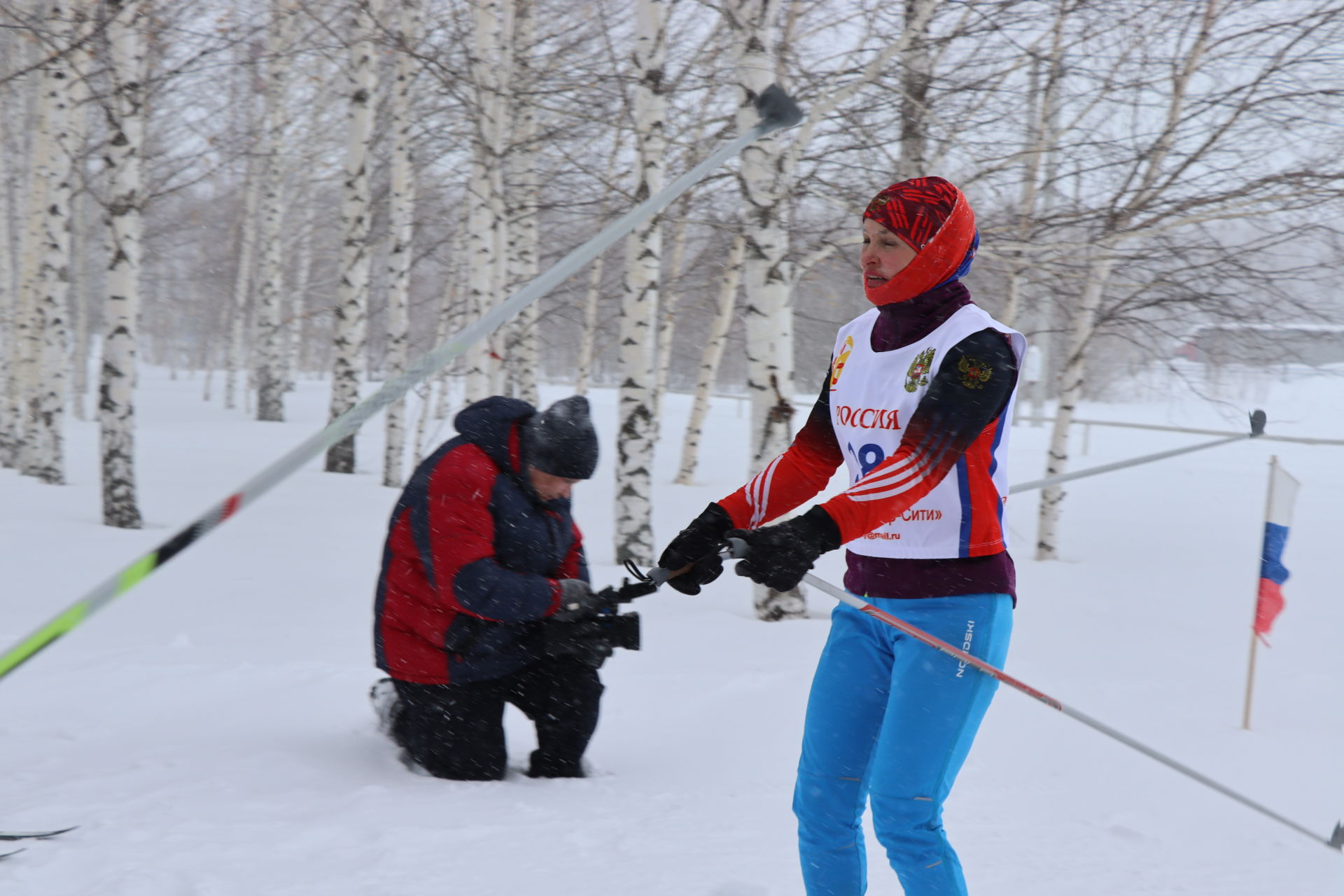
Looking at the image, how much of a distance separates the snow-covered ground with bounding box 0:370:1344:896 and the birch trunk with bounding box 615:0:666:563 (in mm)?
566

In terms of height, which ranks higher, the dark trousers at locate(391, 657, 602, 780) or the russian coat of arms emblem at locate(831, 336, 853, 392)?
the russian coat of arms emblem at locate(831, 336, 853, 392)

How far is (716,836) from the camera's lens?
2.88 meters

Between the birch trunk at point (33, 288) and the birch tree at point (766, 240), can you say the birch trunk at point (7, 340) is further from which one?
the birch tree at point (766, 240)

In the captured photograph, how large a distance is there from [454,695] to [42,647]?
5.58 feet

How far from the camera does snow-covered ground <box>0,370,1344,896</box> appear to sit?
2578 millimetres

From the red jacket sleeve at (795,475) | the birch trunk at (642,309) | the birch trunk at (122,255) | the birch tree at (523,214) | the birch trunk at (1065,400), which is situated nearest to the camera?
the red jacket sleeve at (795,475)

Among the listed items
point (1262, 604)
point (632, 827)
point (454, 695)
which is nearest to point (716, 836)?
point (632, 827)

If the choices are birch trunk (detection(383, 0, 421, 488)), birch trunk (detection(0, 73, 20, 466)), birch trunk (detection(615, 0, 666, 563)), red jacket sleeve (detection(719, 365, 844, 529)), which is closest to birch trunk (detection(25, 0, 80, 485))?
birch trunk (detection(0, 73, 20, 466))

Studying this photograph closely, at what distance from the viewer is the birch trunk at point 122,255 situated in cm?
804

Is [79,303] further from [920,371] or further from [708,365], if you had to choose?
[920,371]

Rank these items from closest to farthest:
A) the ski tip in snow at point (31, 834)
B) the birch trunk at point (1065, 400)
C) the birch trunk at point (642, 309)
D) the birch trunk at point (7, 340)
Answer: the ski tip in snow at point (31, 834)
the birch trunk at point (642, 309)
the birch trunk at point (1065, 400)
the birch trunk at point (7, 340)

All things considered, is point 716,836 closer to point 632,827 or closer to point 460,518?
point 632,827

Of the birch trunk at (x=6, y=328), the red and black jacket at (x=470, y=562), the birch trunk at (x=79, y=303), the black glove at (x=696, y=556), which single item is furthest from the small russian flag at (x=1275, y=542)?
the birch trunk at (x=79, y=303)

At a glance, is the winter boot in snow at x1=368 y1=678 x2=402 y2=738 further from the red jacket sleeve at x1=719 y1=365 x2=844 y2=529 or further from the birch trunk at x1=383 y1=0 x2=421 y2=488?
the birch trunk at x1=383 y1=0 x2=421 y2=488
